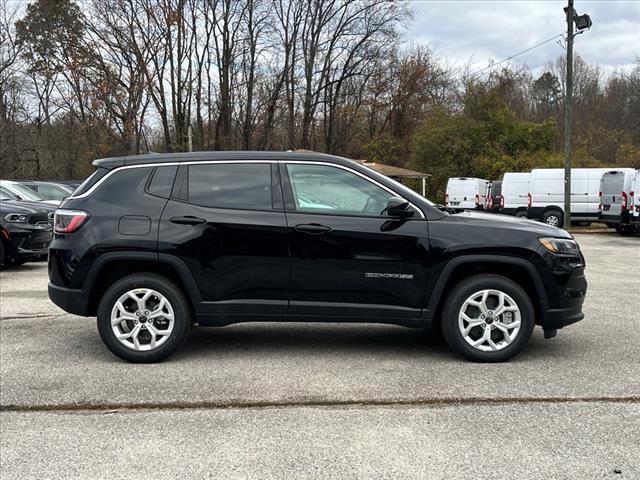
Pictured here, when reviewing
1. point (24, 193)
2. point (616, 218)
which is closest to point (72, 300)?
point (24, 193)

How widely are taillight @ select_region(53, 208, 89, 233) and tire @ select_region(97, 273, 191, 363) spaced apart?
0.62 meters

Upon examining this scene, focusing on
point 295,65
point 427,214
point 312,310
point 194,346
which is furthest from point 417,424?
point 295,65

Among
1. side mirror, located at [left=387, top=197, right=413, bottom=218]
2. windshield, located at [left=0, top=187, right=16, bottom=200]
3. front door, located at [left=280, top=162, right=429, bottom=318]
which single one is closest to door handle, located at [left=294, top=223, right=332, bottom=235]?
front door, located at [left=280, top=162, right=429, bottom=318]

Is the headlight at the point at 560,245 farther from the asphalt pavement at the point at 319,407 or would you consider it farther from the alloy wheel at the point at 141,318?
the alloy wheel at the point at 141,318

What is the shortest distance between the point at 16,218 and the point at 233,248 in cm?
717

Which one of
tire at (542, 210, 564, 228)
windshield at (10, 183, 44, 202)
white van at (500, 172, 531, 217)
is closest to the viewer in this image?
windshield at (10, 183, 44, 202)

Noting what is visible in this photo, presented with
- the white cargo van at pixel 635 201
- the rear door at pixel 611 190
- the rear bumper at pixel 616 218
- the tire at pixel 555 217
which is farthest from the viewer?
the tire at pixel 555 217

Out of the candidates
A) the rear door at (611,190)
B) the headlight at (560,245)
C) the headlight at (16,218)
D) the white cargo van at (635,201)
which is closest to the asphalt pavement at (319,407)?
the headlight at (560,245)

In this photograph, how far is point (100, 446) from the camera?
342cm

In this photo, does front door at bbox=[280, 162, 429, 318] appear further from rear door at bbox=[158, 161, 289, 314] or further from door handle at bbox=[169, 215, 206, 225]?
door handle at bbox=[169, 215, 206, 225]

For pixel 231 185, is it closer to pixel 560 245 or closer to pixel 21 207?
pixel 560 245

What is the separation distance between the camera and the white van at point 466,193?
90.0 feet

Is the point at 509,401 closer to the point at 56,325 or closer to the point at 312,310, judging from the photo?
the point at 312,310

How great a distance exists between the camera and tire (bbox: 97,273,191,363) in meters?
4.89
